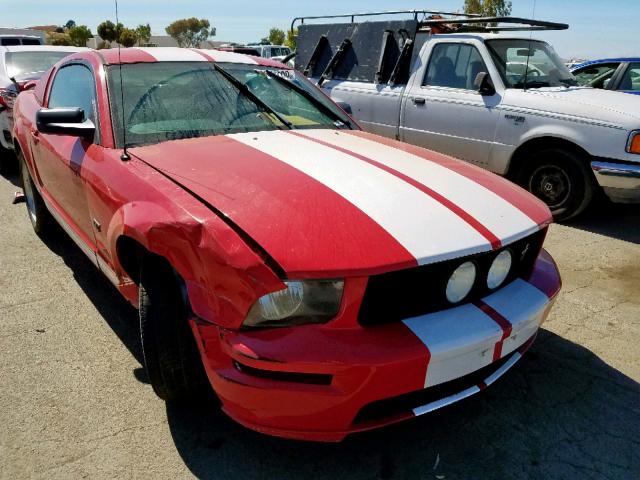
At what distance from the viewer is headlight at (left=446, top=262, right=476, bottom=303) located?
1.83m

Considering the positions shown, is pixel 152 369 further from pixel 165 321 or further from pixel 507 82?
pixel 507 82

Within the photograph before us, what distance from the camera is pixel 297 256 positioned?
5.30 feet

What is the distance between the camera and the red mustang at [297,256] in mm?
1628

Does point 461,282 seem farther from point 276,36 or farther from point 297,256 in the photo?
point 276,36

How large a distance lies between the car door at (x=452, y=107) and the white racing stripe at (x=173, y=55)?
3056mm

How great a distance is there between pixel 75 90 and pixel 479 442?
Answer: 285 centimetres

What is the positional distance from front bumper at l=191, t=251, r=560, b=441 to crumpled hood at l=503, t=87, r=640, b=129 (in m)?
3.39

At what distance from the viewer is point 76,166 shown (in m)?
2.62

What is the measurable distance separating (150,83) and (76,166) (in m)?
0.57

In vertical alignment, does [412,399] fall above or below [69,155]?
below

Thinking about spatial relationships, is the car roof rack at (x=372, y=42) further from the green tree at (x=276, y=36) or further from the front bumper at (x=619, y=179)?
the green tree at (x=276, y=36)

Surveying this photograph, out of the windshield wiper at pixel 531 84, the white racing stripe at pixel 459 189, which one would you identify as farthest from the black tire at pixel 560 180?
the white racing stripe at pixel 459 189

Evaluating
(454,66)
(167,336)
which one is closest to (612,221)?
(454,66)

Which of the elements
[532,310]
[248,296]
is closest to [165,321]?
[248,296]
